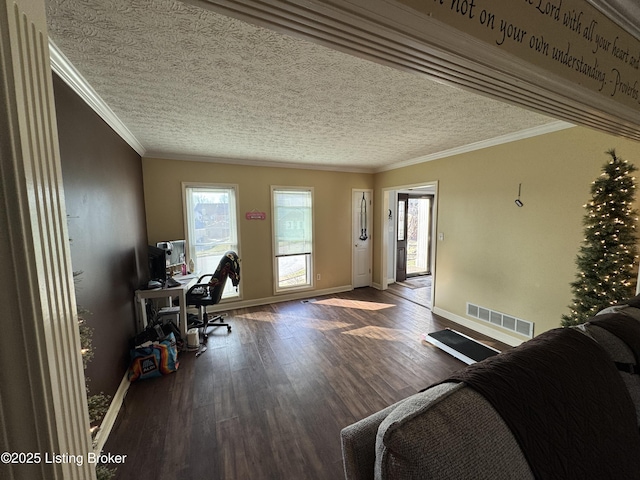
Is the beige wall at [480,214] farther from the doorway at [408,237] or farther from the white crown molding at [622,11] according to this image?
the white crown molding at [622,11]

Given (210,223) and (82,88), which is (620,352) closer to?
(82,88)

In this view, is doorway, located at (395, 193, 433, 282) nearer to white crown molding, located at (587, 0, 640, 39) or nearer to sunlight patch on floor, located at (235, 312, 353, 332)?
sunlight patch on floor, located at (235, 312, 353, 332)

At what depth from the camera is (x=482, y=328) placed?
3.49m

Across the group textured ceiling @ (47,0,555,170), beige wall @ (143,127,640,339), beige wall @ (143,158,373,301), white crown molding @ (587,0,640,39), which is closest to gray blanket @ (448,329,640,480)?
textured ceiling @ (47,0,555,170)

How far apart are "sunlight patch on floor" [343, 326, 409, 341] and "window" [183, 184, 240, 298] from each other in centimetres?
222

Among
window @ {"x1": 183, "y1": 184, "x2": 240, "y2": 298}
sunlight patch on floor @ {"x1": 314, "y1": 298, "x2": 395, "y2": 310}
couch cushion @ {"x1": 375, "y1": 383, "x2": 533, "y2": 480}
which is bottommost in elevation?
sunlight patch on floor @ {"x1": 314, "y1": 298, "x2": 395, "y2": 310}

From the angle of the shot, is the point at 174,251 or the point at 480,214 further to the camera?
the point at 174,251

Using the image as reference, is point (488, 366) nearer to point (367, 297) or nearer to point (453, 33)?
point (453, 33)

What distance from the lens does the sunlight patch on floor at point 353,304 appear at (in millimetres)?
4465

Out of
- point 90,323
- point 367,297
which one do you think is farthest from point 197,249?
point 367,297

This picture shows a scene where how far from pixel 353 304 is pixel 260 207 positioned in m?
2.38

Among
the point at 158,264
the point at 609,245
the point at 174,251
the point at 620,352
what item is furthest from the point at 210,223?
the point at 609,245

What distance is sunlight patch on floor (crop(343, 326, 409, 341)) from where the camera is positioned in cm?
336

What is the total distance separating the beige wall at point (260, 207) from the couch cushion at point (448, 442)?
4009mm
